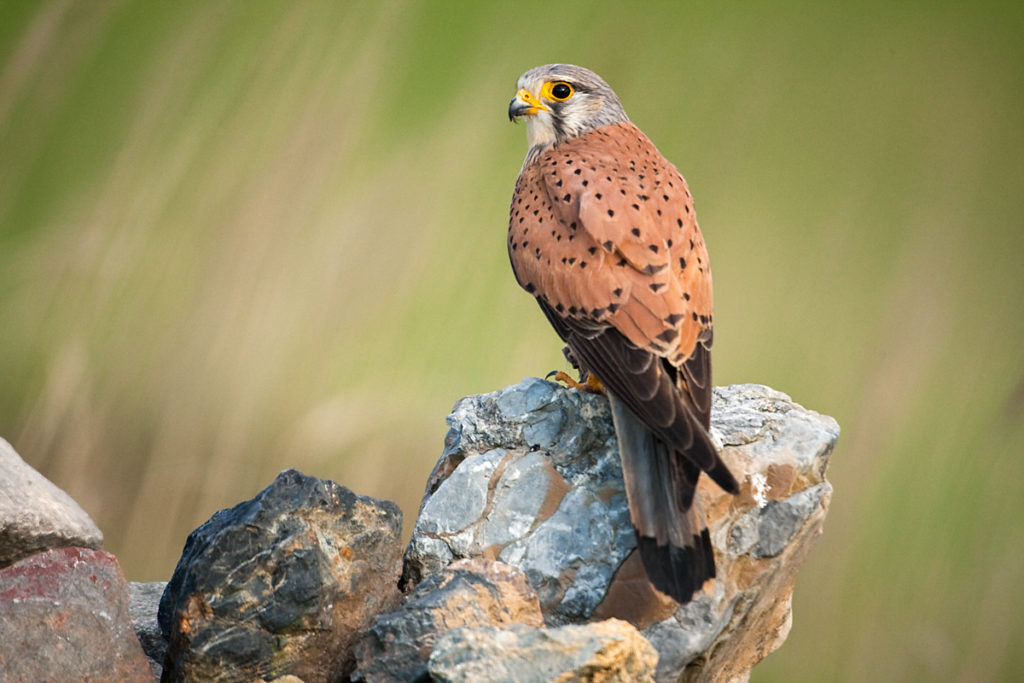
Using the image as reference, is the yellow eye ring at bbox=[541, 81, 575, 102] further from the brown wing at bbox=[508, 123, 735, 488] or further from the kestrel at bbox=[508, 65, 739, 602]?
the brown wing at bbox=[508, 123, 735, 488]

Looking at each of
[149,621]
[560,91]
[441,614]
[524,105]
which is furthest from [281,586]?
[560,91]

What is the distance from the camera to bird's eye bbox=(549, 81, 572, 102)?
9.48ft

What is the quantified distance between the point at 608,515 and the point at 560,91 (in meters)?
1.27

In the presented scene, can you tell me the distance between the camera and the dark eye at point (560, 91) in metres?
2.89

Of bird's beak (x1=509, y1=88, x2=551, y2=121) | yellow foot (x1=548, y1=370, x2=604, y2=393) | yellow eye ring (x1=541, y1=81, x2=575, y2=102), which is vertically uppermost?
yellow eye ring (x1=541, y1=81, x2=575, y2=102)

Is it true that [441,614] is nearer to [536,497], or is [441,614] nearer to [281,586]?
[281,586]

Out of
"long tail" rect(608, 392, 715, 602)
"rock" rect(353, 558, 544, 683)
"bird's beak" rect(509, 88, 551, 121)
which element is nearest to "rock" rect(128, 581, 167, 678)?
"rock" rect(353, 558, 544, 683)

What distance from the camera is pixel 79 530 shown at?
2580 millimetres

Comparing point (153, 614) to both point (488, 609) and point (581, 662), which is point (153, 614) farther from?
point (581, 662)

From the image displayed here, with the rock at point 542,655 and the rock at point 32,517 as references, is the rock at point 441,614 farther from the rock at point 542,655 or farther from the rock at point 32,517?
the rock at point 32,517

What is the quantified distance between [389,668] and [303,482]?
0.45 m

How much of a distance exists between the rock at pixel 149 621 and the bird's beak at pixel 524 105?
1630 mm

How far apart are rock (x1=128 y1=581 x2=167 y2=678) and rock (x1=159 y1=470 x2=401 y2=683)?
0.75 feet

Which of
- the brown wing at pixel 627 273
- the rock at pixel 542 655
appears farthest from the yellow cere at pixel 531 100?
the rock at pixel 542 655
